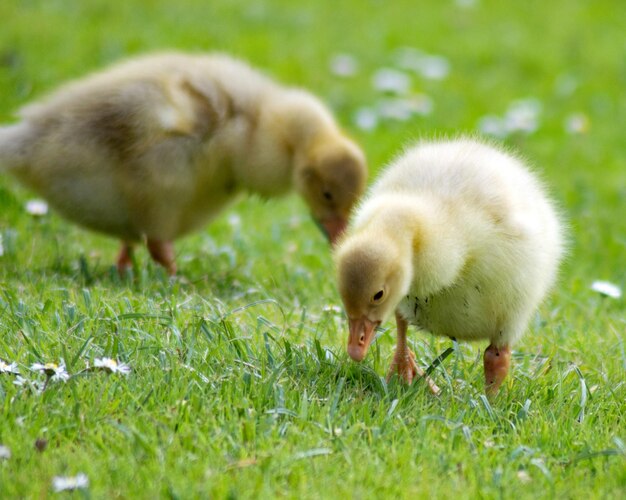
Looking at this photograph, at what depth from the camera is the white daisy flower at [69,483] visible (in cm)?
300

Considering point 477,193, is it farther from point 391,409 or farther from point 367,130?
point 367,130

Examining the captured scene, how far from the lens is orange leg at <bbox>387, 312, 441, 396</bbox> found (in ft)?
13.5

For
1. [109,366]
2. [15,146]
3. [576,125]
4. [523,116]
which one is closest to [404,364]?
[109,366]

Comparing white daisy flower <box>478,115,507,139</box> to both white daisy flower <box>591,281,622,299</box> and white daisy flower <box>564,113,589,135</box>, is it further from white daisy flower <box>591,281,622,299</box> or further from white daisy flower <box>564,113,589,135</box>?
white daisy flower <box>591,281,622,299</box>

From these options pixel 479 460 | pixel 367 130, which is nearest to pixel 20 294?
pixel 479 460

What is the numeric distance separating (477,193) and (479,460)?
119 centimetres

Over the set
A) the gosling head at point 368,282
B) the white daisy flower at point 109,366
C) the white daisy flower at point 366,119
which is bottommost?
the white daisy flower at point 366,119

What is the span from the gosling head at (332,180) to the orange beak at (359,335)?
2.20 meters

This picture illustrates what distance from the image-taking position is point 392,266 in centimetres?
372

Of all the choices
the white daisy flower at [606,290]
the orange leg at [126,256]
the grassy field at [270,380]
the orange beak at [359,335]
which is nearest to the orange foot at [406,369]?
the grassy field at [270,380]

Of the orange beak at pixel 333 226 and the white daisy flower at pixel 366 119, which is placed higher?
the orange beak at pixel 333 226

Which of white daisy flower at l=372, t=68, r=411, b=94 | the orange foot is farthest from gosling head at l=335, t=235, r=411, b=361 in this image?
white daisy flower at l=372, t=68, r=411, b=94

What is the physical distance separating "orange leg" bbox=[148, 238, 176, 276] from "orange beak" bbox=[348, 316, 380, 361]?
90.9 inches

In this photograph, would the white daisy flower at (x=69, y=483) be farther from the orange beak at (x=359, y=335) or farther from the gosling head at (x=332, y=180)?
the gosling head at (x=332, y=180)
